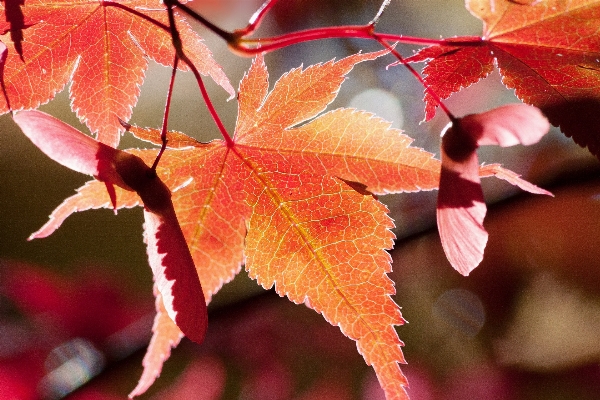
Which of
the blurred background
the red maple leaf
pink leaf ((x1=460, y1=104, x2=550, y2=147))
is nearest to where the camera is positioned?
pink leaf ((x1=460, y1=104, x2=550, y2=147))

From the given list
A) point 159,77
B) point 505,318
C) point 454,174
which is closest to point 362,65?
point 159,77

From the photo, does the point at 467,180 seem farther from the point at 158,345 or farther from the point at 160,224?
the point at 158,345

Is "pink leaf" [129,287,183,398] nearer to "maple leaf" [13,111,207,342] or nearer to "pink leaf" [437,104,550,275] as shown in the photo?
"maple leaf" [13,111,207,342]

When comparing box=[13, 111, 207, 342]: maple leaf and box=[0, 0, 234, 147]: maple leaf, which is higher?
box=[0, 0, 234, 147]: maple leaf

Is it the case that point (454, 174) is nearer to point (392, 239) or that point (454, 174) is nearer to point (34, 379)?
point (392, 239)

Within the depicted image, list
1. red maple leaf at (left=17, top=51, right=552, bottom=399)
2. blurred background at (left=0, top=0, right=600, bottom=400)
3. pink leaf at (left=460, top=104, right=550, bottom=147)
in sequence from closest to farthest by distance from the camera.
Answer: pink leaf at (left=460, top=104, right=550, bottom=147), red maple leaf at (left=17, top=51, right=552, bottom=399), blurred background at (left=0, top=0, right=600, bottom=400)

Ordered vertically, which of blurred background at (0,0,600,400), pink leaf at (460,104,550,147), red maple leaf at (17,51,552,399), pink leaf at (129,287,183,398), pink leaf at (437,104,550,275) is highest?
pink leaf at (460,104,550,147)

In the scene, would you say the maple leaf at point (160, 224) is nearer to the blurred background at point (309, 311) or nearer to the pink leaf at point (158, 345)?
the pink leaf at point (158, 345)

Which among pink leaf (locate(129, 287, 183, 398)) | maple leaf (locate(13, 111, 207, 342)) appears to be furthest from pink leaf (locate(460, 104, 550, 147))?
pink leaf (locate(129, 287, 183, 398))
